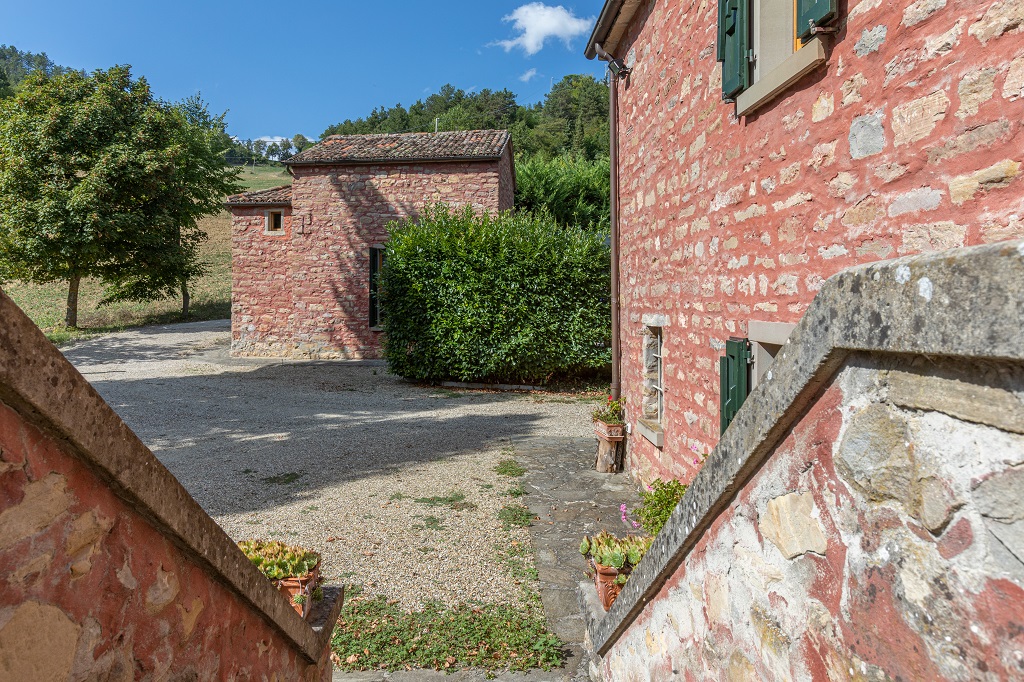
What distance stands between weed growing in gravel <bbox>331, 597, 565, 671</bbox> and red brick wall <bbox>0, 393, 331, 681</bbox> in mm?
1965

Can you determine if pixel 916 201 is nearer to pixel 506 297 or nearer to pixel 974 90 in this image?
pixel 974 90

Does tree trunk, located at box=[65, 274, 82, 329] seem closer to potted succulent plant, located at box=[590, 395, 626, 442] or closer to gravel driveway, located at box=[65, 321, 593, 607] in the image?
gravel driveway, located at box=[65, 321, 593, 607]

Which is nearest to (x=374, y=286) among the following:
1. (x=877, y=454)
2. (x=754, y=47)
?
(x=754, y=47)

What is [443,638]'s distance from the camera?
373cm

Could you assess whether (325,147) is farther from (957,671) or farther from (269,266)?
(957,671)

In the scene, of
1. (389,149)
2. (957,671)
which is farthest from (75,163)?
(957,671)

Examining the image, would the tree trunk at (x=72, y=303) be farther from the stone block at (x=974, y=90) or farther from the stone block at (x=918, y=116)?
the stone block at (x=974, y=90)

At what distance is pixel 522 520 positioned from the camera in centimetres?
580

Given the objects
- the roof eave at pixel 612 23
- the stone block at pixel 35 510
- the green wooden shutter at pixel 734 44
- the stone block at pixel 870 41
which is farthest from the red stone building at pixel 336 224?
the stone block at pixel 35 510

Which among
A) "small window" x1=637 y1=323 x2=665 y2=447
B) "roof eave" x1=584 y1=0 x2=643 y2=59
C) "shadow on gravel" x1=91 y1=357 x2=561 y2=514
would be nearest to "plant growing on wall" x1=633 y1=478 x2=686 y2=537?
"small window" x1=637 y1=323 x2=665 y2=447

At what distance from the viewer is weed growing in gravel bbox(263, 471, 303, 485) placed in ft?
22.9

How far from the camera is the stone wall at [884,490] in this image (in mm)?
896

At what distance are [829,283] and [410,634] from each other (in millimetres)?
3431

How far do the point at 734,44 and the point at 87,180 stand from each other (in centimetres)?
2233
